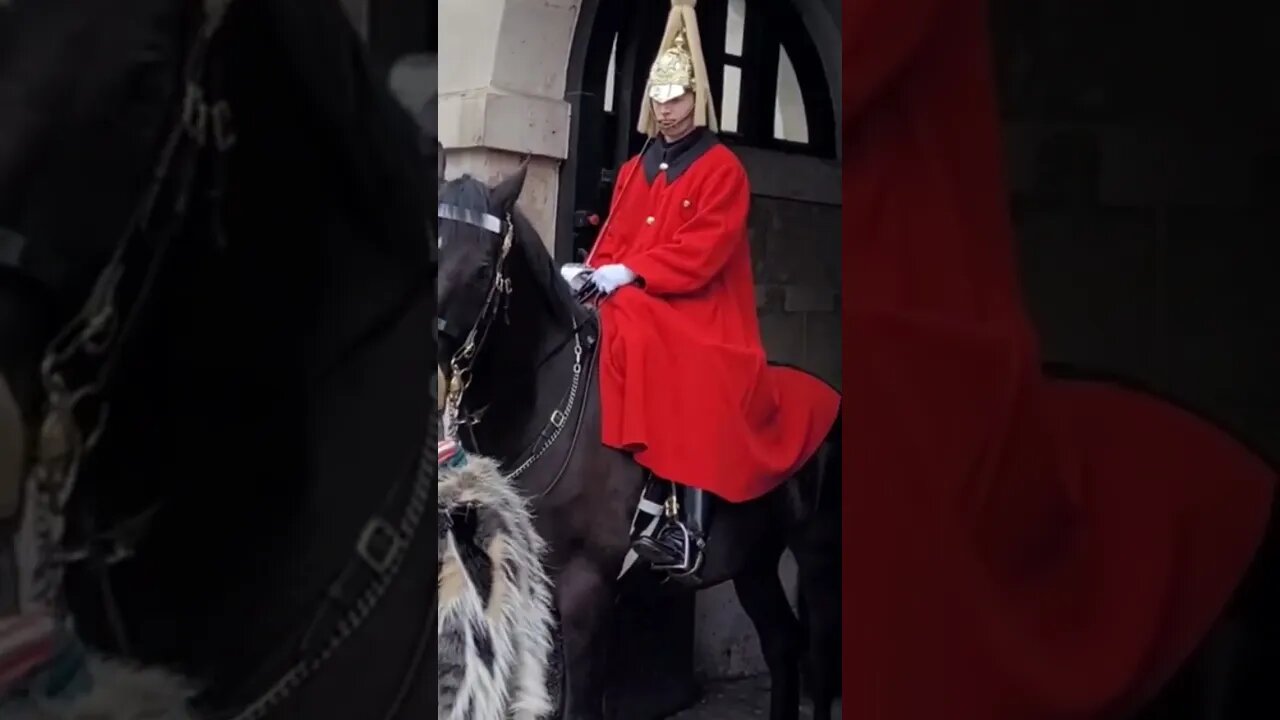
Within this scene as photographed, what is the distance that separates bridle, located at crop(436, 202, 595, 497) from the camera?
225 centimetres

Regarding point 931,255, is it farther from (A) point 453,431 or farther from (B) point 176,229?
(B) point 176,229

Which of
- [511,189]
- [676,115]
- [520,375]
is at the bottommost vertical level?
[520,375]

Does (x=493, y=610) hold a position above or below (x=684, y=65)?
below

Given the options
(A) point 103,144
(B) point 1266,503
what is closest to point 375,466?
(A) point 103,144

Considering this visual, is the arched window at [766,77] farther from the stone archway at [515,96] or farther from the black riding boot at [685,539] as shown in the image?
the black riding boot at [685,539]

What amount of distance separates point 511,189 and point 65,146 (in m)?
0.82

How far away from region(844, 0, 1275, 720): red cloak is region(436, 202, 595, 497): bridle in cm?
47

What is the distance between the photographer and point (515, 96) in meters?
2.29

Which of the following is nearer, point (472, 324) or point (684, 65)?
point (684, 65)

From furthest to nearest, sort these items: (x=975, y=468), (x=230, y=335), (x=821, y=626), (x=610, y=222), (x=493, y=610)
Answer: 1. (x=230, y=335)
2. (x=493, y=610)
3. (x=610, y=222)
4. (x=821, y=626)
5. (x=975, y=468)

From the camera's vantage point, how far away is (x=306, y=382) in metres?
2.56

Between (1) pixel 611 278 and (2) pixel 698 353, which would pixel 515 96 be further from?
(2) pixel 698 353

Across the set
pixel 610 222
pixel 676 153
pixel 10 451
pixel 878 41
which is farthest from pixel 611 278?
pixel 10 451

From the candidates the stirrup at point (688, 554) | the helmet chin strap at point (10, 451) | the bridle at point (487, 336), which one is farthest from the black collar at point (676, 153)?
the helmet chin strap at point (10, 451)
